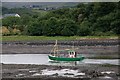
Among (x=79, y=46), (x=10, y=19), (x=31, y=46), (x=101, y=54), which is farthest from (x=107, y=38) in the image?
(x=10, y=19)

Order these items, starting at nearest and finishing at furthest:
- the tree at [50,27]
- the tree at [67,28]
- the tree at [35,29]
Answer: the tree at [67,28], the tree at [50,27], the tree at [35,29]

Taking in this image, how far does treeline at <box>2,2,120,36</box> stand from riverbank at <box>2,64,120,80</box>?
27743 millimetres

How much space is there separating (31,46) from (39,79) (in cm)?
2854

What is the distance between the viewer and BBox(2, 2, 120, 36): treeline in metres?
58.3

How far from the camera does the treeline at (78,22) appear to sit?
58.3 metres

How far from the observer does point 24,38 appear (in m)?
59.2

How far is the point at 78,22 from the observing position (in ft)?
203

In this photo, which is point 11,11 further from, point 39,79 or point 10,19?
point 39,79

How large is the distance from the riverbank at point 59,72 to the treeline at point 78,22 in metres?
27.7

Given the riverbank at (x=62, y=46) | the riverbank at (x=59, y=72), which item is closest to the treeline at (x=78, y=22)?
the riverbank at (x=62, y=46)

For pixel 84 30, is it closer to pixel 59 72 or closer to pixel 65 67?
pixel 65 67

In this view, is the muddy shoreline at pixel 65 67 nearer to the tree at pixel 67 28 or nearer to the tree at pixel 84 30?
the tree at pixel 84 30

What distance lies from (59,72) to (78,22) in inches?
1370

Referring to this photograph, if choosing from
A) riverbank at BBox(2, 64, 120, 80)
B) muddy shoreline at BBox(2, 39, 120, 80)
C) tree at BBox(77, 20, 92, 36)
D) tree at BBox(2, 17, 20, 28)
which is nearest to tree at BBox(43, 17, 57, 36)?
tree at BBox(77, 20, 92, 36)
